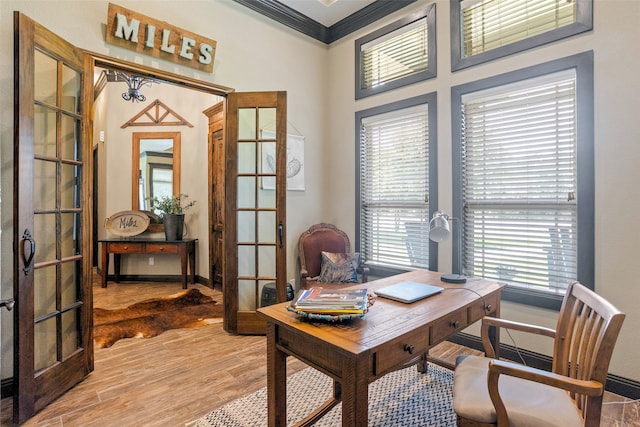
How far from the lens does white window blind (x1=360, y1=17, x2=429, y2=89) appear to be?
325 cm

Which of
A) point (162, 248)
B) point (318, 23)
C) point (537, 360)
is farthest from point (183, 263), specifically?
point (537, 360)

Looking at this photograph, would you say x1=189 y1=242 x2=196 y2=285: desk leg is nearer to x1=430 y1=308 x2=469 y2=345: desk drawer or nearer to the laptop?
the laptop

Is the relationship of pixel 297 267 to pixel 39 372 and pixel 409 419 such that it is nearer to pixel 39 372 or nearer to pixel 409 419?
pixel 409 419

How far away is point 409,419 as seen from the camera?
195 centimetres

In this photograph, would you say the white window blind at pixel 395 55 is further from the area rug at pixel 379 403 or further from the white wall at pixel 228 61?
the area rug at pixel 379 403

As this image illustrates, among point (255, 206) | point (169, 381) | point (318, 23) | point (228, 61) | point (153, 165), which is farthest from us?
point (153, 165)

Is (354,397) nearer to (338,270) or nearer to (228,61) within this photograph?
(338,270)

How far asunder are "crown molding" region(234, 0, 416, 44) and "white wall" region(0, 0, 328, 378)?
7 centimetres

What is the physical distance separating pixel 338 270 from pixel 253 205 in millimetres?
1070

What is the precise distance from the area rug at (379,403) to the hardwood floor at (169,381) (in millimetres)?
149

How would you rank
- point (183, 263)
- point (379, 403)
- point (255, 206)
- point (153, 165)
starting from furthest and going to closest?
point (153, 165), point (183, 263), point (255, 206), point (379, 403)

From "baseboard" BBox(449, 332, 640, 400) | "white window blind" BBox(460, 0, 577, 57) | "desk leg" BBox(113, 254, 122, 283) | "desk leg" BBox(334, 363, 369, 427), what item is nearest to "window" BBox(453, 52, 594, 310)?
"white window blind" BBox(460, 0, 577, 57)

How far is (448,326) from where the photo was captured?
1.67 metres

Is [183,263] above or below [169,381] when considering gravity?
above
